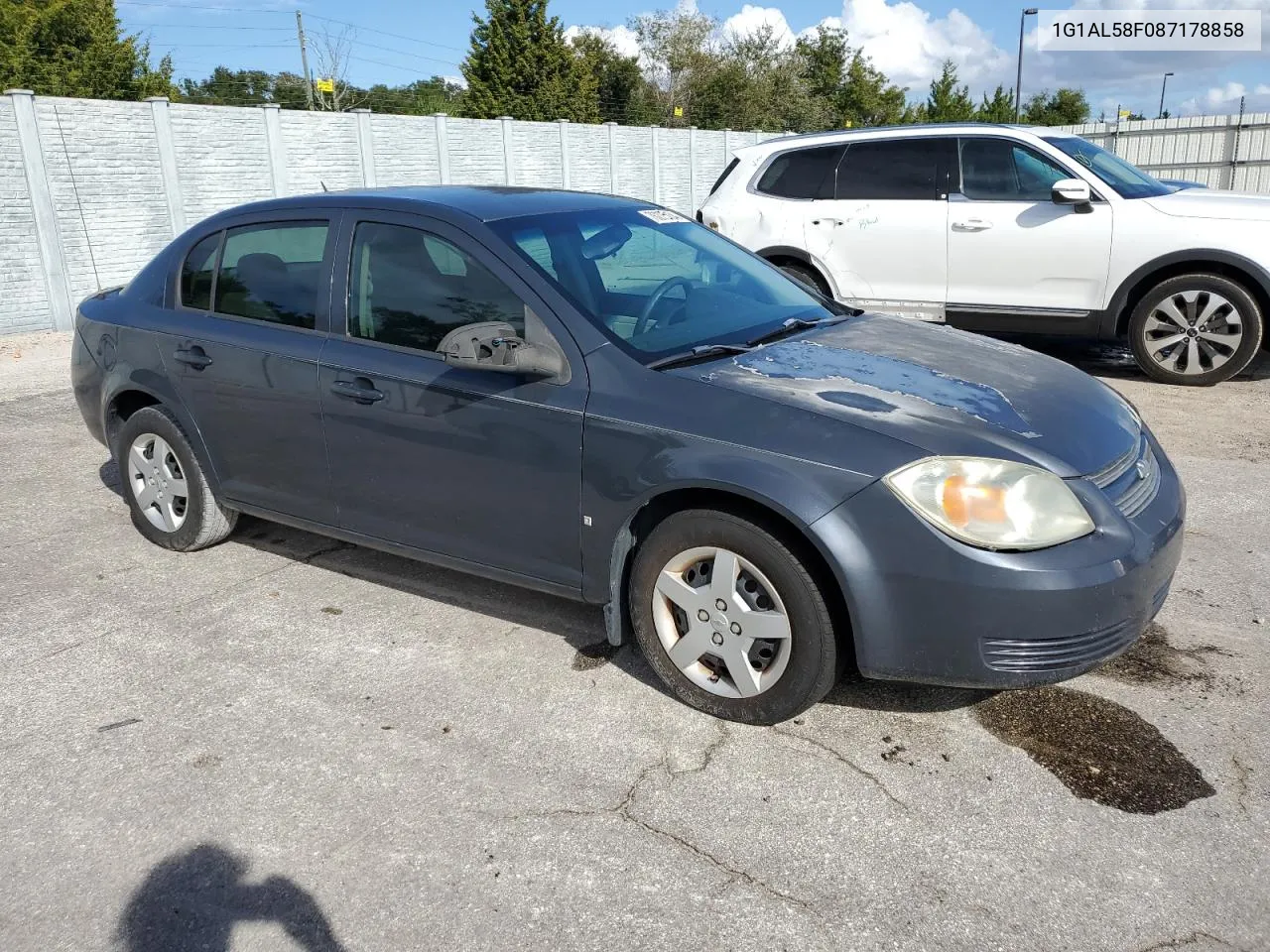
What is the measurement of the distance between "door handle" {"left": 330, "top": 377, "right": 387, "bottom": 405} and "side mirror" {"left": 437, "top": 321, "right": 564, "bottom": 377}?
0.50 meters

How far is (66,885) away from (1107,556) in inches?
116

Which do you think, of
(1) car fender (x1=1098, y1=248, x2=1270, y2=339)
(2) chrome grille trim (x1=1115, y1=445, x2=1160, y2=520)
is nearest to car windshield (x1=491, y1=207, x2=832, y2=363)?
(2) chrome grille trim (x1=1115, y1=445, x2=1160, y2=520)

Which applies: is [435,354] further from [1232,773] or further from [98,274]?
[98,274]

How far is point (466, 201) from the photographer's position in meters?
4.13

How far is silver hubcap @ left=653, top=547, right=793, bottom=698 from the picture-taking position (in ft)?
10.6

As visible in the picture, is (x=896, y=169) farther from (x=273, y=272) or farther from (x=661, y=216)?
(x=273, y=272)

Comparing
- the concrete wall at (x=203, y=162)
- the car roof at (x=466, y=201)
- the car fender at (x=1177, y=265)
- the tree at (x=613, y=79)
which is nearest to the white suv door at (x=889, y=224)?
the car fender at (x=1177, y=265)

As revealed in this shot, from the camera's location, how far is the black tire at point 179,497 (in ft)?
15.8

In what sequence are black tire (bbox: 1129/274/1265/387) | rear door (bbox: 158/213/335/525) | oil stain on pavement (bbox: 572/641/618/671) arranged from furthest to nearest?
black tire (bbox: 1129/274/1265/387) → rear door (bbox: 158/213/335/525) → oil stain on pavement (bbox: 572/641/618/671)

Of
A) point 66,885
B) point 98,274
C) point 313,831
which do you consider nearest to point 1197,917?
point 313,831

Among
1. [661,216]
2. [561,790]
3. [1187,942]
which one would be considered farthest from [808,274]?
[1187,942]

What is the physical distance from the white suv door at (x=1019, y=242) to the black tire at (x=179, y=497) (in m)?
5.80

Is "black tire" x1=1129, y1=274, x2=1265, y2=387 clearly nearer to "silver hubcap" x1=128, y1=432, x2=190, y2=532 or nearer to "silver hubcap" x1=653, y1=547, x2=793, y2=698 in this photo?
"silver hubcap" x1=653, y1=547, x2=793, y2=698

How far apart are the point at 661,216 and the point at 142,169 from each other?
12.0m
